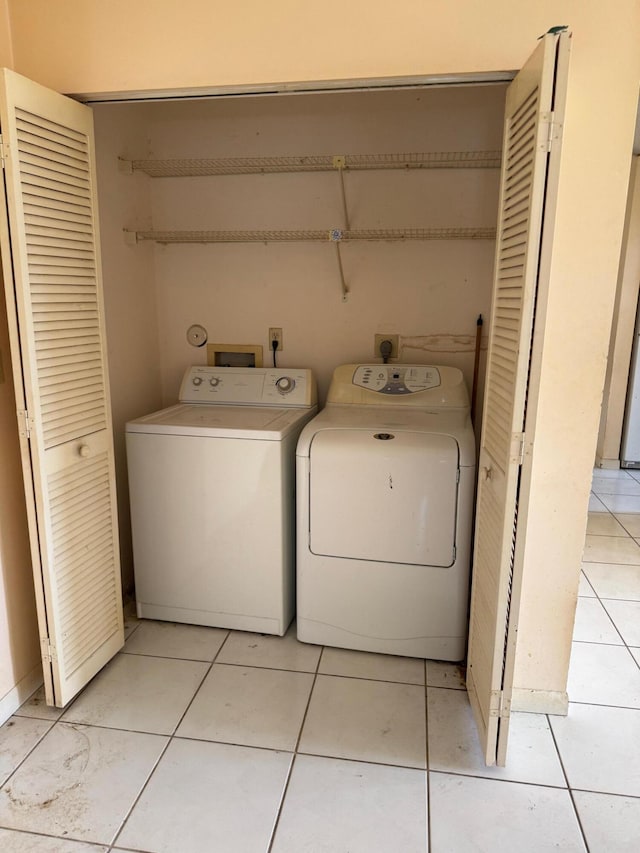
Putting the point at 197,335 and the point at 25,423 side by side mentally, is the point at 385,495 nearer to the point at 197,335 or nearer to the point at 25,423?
the point at 25,423

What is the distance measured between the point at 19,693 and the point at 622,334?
4.56 m

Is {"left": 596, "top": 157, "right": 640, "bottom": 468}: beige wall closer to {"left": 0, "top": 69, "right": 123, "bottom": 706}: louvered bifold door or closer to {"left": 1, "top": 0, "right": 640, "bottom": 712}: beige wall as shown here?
{"left": 1, "top": 0, "right": 640, "bottom": 712}: beige wall

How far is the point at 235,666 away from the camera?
2.23 meters

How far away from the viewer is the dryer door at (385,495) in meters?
2.08

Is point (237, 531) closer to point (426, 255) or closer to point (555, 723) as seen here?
point (555, 723)

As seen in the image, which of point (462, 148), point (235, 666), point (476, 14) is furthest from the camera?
point (462, 148)

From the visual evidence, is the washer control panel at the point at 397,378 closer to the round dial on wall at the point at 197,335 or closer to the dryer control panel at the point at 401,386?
the dryer control panel at the point at 401,386

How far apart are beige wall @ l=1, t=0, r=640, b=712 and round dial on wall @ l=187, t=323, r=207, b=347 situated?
130cm

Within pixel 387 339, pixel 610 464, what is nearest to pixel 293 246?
pixel 387 339

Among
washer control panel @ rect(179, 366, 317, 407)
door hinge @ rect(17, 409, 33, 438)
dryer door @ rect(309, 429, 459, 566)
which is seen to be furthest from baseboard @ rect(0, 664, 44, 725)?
washer control panel @ rect(179, 366, 317, 407)

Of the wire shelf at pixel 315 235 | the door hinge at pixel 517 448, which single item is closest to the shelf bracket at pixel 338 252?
the wire shelf at pixel 315 235

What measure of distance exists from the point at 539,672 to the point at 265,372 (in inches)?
66.2

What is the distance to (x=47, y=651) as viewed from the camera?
189 cm

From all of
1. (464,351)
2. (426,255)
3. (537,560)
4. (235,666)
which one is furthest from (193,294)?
(537,560)
